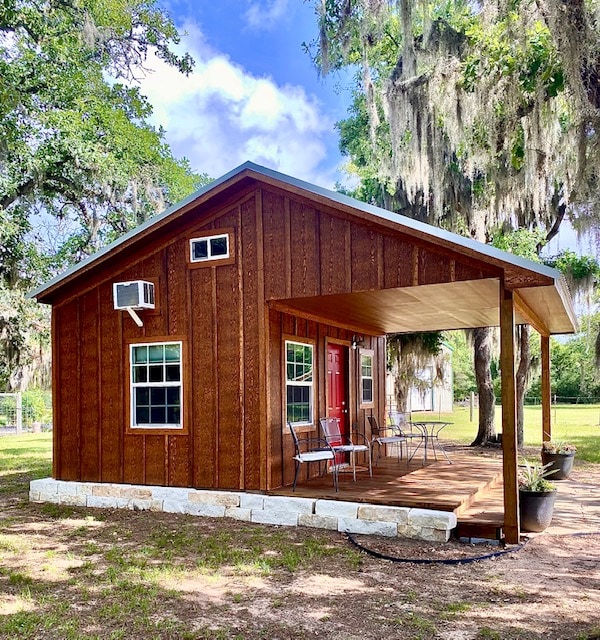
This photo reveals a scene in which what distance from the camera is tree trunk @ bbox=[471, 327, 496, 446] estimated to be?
1447cm

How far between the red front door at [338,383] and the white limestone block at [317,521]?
2.44 meters

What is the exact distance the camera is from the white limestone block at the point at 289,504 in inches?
266

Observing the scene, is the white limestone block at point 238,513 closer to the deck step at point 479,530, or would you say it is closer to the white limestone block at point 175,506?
the white limestone block at point 175,506

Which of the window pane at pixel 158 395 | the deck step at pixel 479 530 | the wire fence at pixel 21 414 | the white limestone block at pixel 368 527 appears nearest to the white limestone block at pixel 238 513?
the white limestone block at pixel 368 527

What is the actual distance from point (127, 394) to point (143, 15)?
1077 cm

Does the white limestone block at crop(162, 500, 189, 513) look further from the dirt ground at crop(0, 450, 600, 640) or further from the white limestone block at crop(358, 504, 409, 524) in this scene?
the white limestone block at crop(358, 504, 409, 524)

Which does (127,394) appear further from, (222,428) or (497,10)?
(497,10)

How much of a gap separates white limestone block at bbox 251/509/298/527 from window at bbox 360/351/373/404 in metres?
3.77

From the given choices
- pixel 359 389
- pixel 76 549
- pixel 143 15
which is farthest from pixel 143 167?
pixel 76 549

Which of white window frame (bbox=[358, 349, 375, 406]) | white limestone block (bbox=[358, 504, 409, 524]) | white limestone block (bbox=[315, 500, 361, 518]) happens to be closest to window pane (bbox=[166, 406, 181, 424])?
white limestone block (bbox=[315, 500, 361, 518])

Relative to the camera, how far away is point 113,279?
8.25 m

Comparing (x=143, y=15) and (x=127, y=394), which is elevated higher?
Answer: (x=143, y=15)

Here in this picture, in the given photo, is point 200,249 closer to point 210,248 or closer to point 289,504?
point 210,248

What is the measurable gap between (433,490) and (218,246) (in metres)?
3.75
